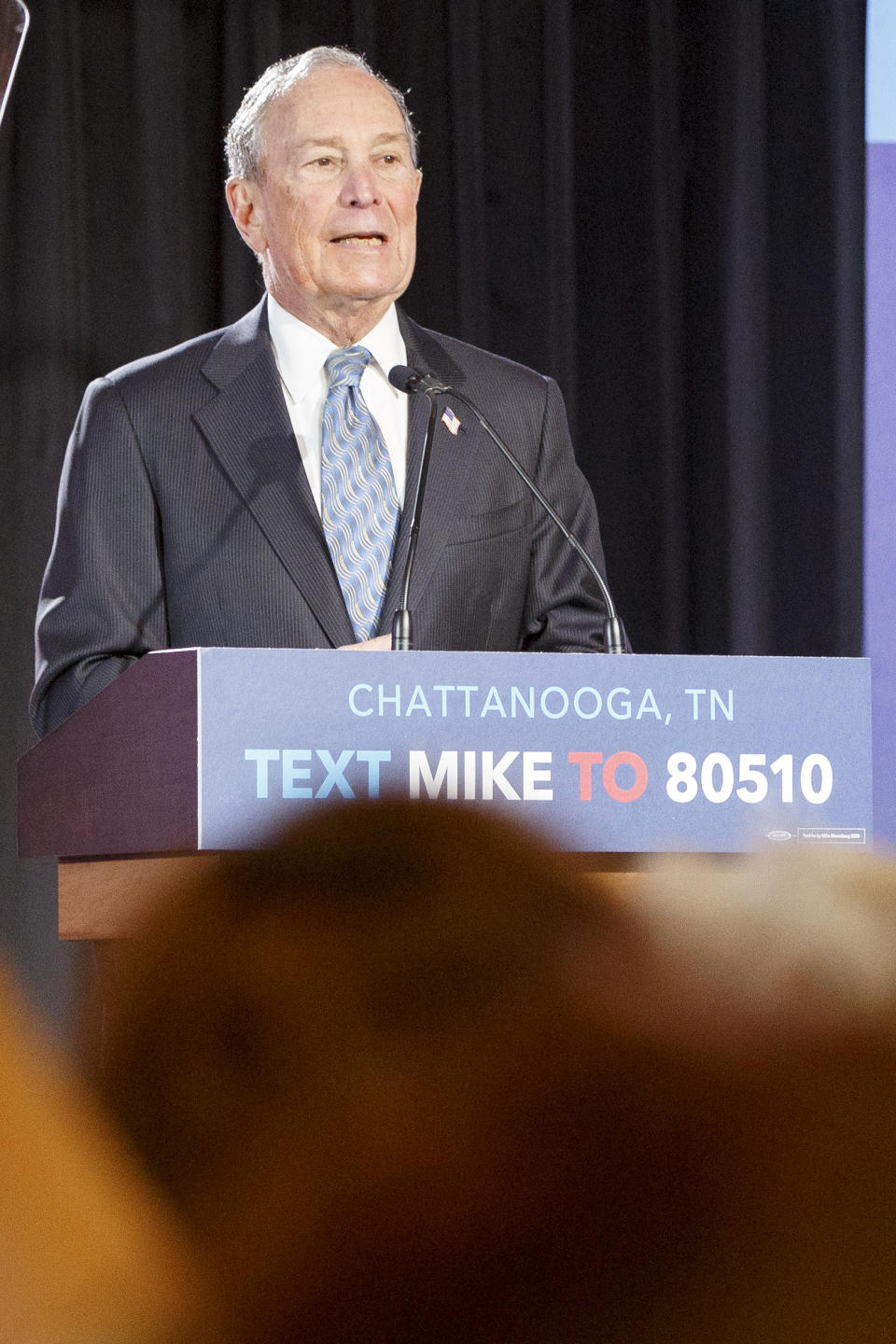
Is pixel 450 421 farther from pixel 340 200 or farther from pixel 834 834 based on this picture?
pixel 834 834

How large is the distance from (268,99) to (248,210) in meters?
0.16

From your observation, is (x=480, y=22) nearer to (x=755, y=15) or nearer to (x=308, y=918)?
(x=755, y=15)

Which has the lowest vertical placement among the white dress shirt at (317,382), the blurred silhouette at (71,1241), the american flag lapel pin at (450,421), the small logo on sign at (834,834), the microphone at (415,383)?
the blurred silhouette at (71,1241)

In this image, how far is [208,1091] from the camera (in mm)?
414

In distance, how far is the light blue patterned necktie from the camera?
196cm

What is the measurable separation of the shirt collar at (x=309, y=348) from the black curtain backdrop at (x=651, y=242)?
1.30m

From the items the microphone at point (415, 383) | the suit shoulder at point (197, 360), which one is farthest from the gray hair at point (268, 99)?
the microphone at point (415, 383)

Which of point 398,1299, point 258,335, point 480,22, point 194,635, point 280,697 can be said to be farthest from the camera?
point 480,22

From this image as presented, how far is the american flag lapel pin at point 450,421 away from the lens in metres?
1.97

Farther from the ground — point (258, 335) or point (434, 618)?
point (258, 335)

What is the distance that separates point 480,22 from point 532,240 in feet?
1.62

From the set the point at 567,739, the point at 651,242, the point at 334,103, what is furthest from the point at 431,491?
the point at 651,242

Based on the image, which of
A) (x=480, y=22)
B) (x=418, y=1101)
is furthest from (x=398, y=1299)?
(x=480, y=22)

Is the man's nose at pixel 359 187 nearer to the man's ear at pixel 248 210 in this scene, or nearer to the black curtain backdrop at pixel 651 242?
the man's ear at pixel 248 210
